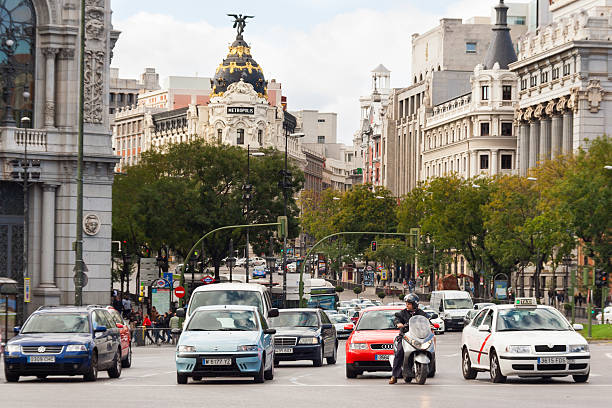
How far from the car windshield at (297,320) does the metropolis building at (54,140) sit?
64.6 feet

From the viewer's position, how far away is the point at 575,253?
332ft

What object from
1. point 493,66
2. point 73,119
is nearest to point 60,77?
point 73,119

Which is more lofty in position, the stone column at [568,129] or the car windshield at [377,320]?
the stone column at [568,129]

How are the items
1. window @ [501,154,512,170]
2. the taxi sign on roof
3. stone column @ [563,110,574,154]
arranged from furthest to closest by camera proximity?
window @ [501,154,512,170] < stone column @ [563,110,574,154] < the taxi sign on roof

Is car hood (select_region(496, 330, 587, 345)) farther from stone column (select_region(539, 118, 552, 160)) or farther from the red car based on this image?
stone column (select_region(539, 118, 552, 160))

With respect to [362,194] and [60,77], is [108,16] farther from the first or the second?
[362,194]

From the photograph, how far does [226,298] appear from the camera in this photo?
33500 mm

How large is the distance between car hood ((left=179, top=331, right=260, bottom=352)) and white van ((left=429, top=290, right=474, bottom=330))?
48382mm

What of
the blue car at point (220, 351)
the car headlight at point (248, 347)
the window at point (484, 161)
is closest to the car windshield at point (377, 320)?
the blue car at point (220, 351)

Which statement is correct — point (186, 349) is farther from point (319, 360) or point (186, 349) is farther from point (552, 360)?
point (319, 360)

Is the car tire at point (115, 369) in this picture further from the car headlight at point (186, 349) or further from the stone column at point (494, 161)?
the stone column at point (494, 161)

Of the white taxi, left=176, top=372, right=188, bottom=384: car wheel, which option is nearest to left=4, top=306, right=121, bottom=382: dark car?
left=176, top=372, right=188, bottom=384: car wheel

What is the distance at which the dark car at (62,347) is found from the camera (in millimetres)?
27125

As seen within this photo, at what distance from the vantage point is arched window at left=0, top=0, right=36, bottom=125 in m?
55.9
